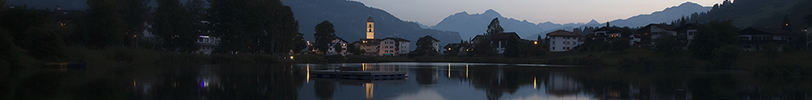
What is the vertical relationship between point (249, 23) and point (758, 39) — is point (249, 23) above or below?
above

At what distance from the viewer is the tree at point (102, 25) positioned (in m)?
52.2

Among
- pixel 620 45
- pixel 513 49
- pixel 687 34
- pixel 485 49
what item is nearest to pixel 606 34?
pixel 687 34

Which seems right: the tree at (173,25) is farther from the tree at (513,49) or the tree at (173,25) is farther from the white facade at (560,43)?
the white facade at (560,43)

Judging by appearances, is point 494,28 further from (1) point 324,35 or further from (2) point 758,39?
A: (2) point 758,39

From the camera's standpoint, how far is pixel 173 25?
66.0 m

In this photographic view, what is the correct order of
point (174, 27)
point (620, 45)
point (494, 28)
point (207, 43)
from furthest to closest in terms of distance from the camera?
point (494, 28) < point (207, 43) < point (620, 45) < point (174, 27)

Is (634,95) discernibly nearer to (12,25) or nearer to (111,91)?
(111,91)

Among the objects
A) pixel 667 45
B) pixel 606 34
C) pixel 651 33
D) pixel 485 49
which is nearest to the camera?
pixel 667 45

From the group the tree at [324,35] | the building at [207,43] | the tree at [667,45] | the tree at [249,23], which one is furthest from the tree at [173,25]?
the tree at [667,45]

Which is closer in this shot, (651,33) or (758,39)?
(758,39)

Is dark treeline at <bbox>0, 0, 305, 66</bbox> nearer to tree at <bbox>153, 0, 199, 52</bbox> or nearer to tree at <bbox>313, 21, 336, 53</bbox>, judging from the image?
tree at <bbox>153, 0, 199, 52</bbox>

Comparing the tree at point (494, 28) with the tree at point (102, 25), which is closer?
the tree at point (102, 25)

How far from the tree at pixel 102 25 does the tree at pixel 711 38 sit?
61.6 m

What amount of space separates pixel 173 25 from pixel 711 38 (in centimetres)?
6153
